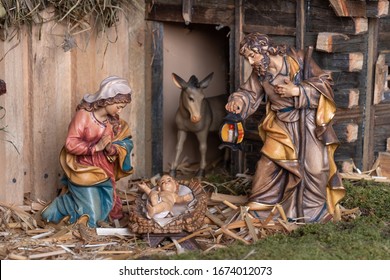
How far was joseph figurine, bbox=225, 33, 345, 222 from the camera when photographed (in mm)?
6578

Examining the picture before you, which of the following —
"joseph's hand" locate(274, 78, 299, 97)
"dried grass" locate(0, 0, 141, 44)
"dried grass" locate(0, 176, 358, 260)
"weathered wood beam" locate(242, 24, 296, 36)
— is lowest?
"dried grass" locate(0, 176, 358, 260)

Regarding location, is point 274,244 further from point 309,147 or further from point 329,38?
point 329,38

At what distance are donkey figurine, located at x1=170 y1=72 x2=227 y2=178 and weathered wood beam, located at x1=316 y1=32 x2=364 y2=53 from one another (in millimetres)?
1249

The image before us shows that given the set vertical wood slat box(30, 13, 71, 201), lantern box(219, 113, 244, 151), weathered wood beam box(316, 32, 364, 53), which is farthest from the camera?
vertical wood slat box(30, 13, 71, 201)

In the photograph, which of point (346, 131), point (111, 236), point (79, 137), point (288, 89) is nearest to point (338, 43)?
point (346, 131)

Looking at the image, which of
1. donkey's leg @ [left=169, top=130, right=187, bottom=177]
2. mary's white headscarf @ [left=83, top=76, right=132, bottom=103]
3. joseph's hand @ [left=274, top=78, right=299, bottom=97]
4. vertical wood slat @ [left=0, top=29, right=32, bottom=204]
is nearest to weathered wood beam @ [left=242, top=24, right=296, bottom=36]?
joseph's hand @ [left=274, top=78, right=299, bottom=97]

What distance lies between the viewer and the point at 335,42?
7.07m

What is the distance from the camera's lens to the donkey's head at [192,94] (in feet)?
26.1

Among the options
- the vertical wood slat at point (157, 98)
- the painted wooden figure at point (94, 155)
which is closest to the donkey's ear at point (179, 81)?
the vertical wood slat at point (157, 98)

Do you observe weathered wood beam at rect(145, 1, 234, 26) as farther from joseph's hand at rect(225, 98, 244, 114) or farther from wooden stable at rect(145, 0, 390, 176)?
joseph's hand at rect(225, 98, 244, 114)

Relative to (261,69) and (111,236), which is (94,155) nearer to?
(111,236)

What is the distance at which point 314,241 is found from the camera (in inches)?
244

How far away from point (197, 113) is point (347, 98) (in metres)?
1.37

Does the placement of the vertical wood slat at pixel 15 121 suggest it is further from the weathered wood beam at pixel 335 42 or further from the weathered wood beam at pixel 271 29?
the weathered wood beam at pixel 335 42
